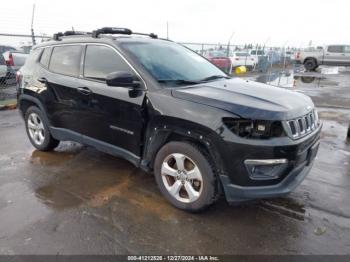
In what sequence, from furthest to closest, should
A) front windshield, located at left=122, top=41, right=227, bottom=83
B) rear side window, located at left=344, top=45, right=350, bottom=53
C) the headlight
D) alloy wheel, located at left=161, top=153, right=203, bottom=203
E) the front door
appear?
rear side window, located at left=344, top=45, right=350, bottom=53
the front door
front windshield, located at left=122, top=41, right=227, bottom=83
alloy wheel, located at left=161, top=153, right=203, bottom=203
the headlight

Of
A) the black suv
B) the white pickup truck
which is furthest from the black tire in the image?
the black suv

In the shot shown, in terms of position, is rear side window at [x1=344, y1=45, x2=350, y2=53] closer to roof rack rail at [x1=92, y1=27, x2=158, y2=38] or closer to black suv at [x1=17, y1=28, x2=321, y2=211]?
black suv at [x1=17, y1=28, x2=321, y2=211]

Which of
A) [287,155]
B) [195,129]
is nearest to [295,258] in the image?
[287,155]

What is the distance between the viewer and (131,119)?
3.61 meters

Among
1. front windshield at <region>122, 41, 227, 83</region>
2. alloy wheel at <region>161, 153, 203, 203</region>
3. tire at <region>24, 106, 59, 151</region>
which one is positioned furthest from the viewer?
tire at <region>24, 106, 59, 151</region>

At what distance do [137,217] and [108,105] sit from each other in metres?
1.39

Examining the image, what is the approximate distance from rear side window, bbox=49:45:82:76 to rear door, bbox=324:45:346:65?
84.9ft

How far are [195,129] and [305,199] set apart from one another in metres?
1.72

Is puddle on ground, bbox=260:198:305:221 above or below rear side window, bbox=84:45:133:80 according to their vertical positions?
below

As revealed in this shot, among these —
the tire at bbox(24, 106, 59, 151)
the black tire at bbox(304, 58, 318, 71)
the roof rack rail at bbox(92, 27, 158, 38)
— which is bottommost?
the black tire at bbox(304, 58, 318, 71)

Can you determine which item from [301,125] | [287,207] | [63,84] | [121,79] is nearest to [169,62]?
[121,79]

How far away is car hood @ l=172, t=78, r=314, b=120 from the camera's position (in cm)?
288

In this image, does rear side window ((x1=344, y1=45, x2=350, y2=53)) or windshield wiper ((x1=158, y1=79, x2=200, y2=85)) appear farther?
rear side window ((x1=344, y1=45, x2=350, y2=53))

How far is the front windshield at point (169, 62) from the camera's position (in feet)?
12.0
